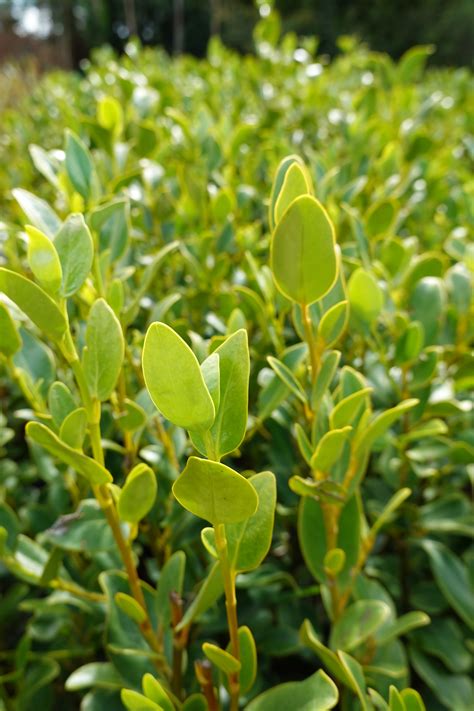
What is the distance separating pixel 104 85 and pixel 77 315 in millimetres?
1949

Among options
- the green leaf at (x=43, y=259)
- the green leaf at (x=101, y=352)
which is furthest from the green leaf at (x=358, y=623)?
the green leaf at (x=43, y=259)

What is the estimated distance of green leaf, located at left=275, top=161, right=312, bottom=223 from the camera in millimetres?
609

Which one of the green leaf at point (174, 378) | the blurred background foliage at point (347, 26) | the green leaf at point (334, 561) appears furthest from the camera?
the blurred background foliage at point (347, 26)

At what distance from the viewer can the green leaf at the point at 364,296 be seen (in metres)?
0.87

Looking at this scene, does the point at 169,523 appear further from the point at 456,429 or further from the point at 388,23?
the point at 388,23

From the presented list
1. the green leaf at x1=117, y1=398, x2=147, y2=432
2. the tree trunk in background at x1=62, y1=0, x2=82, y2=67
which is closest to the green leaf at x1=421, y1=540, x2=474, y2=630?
the green leaf at x1=117, y1=398, x2=147, y2=432

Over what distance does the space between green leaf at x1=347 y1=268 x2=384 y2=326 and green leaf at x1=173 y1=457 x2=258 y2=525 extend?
42 cm

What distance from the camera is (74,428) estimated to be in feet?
2.19

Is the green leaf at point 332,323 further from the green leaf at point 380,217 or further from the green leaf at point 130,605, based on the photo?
the green leaf at point 380,217

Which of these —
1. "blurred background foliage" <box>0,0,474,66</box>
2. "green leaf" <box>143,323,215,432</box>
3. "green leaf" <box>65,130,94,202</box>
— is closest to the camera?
"green leaf" <box>143,323,215,432</box>

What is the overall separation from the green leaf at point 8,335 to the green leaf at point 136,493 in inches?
8.0

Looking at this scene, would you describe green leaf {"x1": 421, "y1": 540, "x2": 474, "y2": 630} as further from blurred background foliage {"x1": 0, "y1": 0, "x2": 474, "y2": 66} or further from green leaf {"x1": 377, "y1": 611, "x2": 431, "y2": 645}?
blurred background foliage {"x1": 0, "y1": 0, "x2": 474, "y2": 66}

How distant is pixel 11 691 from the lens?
4.36 feet

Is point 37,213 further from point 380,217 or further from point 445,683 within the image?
point 445,683
